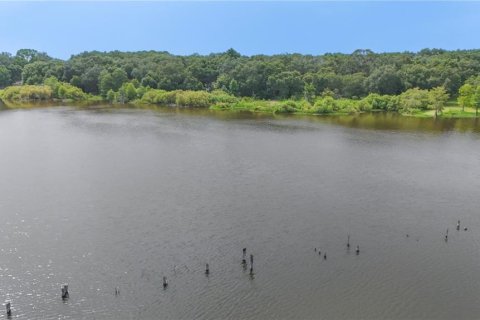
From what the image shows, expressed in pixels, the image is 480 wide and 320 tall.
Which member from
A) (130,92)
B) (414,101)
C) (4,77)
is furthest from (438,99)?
(4,77)

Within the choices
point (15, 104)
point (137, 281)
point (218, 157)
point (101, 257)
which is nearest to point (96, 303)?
point (137, 281)

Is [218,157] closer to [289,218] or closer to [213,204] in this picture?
[213,204]

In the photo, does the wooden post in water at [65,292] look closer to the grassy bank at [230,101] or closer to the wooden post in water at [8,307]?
the wooden post in water at [8,307]

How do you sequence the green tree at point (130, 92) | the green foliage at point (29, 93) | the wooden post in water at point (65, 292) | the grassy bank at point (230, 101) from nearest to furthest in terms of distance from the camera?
1. the wooden post in water at point (65, 292)
2. the grassy bank at point (230, 101)
3. the green tree at point (130, 92)
4. the green foliage at point (29, 93)

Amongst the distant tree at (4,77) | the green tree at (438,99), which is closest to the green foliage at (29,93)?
the distant tree at (4,77)

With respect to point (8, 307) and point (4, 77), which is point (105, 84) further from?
point (8, 307)

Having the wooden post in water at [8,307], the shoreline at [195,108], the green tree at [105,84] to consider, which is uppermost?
the green tree at [105,84]
